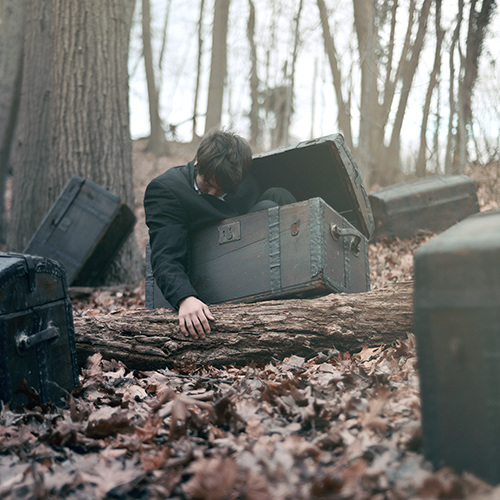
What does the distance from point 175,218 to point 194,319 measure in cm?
76

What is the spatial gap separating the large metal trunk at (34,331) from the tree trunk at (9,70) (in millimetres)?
7537

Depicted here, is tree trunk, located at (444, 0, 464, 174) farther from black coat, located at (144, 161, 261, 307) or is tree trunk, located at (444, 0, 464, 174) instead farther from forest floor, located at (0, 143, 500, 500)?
forest floor, located at (0, 143, 500, 500)

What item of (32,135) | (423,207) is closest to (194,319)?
(423,207)

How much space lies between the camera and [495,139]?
6.59m

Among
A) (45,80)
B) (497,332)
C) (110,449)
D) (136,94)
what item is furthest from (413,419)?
(136,94)

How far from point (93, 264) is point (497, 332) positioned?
16.1 feet

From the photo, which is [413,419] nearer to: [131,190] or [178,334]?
[178,334]

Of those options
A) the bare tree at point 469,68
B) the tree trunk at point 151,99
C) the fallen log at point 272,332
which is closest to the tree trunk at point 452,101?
the bare tree at point 469,68

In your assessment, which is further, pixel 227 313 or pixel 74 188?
pixel 74 188

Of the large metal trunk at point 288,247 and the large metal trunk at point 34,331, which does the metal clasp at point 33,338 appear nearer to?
the large metal trunk at point 34,331

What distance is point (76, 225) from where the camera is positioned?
5320 millimetres

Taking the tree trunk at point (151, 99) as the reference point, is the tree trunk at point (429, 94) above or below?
below

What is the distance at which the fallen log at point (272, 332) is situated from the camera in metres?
2.86

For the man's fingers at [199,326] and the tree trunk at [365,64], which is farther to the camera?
the tree trunk at [365,64]
